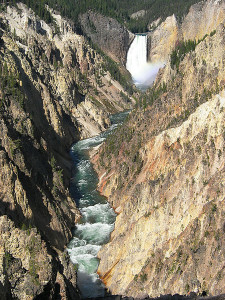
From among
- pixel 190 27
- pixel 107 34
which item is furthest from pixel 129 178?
pixel 107 34

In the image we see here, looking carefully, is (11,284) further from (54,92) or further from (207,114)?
(54,92)

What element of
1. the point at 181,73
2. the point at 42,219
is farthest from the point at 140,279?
the point at 181,73

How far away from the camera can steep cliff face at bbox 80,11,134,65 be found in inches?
5797

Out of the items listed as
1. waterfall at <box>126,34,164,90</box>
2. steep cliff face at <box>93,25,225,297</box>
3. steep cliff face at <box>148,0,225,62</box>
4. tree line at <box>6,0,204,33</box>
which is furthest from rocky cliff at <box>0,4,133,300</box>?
steep cliff face at <box>148,0,225,62</box>

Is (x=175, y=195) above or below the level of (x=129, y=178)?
below

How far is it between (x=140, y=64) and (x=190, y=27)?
151 ft

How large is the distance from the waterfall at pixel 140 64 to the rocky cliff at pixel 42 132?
62.0 feet

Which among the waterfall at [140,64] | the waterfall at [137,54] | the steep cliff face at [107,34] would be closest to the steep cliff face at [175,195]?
the waterfall at [140,64]

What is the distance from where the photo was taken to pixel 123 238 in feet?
124

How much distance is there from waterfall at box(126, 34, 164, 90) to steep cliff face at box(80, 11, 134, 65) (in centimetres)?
300

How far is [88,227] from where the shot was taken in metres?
47.0

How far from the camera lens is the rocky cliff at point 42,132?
27.0m

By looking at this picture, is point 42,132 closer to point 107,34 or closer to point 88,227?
point 88,227

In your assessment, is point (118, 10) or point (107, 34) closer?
point (107, 34)
